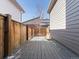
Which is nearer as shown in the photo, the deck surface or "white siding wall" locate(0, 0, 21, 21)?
the deck surface

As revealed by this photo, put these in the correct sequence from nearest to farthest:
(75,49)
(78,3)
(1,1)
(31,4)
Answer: (78,3) < (75,49) < (1,1) < (31,4)

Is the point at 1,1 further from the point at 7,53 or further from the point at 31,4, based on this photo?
the point at 31,4

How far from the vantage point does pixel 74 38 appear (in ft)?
25.4

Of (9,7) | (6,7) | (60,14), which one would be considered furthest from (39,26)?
(60,14)

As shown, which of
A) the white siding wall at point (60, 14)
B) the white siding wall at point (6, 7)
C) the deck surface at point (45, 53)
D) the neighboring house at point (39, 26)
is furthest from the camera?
the neighboring house at point (39, 26)

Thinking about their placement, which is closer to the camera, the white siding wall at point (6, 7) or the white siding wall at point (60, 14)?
the white siding wall at point (60, 14)

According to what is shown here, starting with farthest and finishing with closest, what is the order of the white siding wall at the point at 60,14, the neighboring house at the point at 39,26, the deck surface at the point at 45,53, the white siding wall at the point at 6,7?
the neighboring house at the point at 39,26 → the white siding wall at the point at 6,7 → the white siding wall at the point at 60,14 → the deck surface at the point at 45,53

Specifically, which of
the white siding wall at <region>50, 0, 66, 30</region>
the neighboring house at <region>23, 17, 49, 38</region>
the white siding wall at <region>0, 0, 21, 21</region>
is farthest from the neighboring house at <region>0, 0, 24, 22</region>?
the neighboring house at <region>23, 17, 49, 38</region>

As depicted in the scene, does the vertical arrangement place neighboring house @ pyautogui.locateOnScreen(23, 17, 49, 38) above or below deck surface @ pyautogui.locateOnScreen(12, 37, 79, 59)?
above

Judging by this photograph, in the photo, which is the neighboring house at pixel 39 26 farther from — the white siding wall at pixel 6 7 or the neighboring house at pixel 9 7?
the white siding wall at pixel 6 7

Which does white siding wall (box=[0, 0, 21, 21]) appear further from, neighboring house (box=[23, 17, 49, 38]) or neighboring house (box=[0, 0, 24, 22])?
neighboring house (box=[23, 17, 49, 38])

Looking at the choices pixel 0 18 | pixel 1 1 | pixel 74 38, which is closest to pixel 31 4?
pixel 1 1

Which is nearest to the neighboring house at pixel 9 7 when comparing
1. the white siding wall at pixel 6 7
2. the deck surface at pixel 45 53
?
the white siding wall at pixel 6 7

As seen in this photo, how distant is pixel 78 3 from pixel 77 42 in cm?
149
